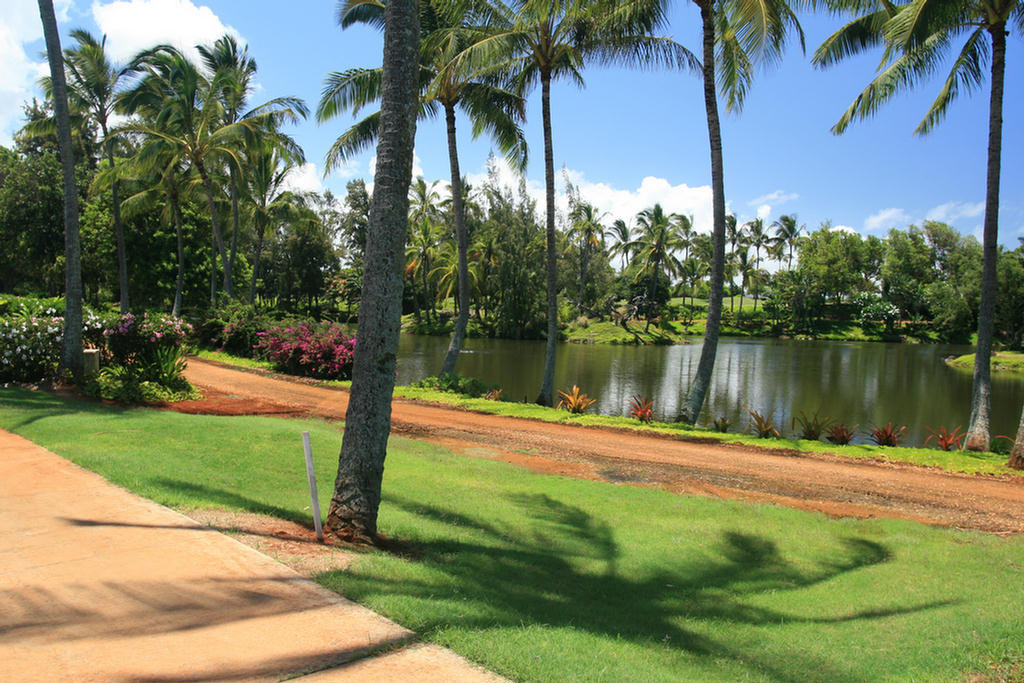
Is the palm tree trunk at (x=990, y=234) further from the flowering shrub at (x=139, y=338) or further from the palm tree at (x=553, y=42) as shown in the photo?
the flowering shrub at (x=139, y=338)

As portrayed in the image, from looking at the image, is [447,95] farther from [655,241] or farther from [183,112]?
[655,241]

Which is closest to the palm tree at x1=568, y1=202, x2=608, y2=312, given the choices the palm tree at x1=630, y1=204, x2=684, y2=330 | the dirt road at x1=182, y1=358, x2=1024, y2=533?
the palm tree at x1=630, y1=204, x2=684, y2=330

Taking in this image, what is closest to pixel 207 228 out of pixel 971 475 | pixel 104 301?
pixel 104 301

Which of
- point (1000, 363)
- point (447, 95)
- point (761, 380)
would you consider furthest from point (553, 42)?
point (1000, 363)

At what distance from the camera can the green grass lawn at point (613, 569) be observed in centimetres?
432

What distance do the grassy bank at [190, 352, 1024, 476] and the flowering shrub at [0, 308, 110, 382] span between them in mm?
7206

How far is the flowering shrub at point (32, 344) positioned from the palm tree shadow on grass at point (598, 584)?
10.7 metres

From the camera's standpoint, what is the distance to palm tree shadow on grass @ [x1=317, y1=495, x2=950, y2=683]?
4.59 meters

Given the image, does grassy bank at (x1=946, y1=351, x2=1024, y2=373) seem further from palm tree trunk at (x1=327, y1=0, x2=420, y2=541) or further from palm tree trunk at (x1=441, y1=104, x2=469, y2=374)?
palm tree trunk at (x1=327, y1=0, x2=420, y2=541)

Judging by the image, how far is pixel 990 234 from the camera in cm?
1370

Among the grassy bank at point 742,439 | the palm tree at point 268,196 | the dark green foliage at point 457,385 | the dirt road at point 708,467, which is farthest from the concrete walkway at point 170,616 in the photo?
the palm tree at point 268,196

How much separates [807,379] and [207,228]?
1326 inches

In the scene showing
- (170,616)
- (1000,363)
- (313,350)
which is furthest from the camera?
(1000,363)

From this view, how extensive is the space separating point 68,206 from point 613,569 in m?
Answer: 13.2
